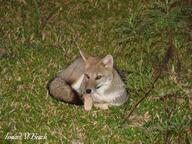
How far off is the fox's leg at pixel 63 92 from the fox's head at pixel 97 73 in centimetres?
23

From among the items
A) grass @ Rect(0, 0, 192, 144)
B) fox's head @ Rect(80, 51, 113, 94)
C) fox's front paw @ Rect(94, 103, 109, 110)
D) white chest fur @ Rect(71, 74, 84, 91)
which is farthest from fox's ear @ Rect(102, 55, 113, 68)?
fox's front paw @ Rect(94, 103, 109, 110)

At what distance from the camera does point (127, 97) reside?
9664 millimetres

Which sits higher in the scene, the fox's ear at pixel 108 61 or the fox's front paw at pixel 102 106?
the fox's ear at pixel 108 61

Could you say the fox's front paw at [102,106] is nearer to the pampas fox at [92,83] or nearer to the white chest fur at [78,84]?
the pampas fox at [92,83]

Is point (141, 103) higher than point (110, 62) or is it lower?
lower

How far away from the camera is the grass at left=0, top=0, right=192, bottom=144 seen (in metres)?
8.55

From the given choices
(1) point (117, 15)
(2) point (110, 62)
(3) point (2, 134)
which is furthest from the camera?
(1) point (117, 15)

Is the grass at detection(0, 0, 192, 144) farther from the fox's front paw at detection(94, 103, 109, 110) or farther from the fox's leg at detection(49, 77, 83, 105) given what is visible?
the fox's leg at detection(49, 77, 83, 105)

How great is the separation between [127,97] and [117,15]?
397 cm

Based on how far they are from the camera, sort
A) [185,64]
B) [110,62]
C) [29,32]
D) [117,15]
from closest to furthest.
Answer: [110,62], [185,64], [29,32], [117,15]

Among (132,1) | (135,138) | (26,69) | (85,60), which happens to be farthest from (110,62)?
(132,1)

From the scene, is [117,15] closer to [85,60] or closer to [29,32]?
[29,32]

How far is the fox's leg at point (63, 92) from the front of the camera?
9.21 meters

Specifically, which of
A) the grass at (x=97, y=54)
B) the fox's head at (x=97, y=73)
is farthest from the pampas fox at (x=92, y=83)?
the grass at (x=97, y=54)
